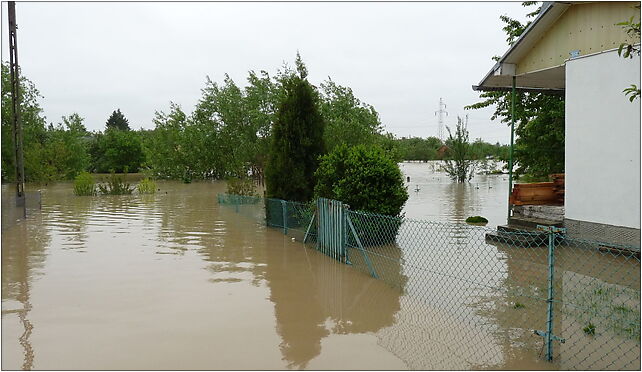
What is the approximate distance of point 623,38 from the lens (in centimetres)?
871

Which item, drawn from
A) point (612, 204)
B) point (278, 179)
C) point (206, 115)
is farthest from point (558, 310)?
point (206, 115)

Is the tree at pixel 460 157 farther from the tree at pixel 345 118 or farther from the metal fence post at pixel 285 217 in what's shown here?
the metal fence post at pixel 285 217

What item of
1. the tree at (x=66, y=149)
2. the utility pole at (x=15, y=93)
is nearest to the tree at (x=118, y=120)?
the tree at (x=66, y=149)

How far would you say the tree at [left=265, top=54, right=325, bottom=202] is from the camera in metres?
12.2

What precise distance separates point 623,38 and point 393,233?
5.41 m

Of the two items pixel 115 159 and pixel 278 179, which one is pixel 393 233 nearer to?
pixel 278 179

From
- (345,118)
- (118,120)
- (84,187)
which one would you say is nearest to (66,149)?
(84,187)

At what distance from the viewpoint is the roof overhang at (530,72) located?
1005cm

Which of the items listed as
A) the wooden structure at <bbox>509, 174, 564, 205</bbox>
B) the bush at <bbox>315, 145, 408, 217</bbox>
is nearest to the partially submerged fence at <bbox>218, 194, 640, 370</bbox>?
the bush at <bbox>315, 145, 408, 217</bbox>

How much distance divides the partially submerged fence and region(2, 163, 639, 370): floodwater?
0.08 meters

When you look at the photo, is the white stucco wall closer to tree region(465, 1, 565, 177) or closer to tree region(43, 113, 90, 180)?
tree region(465, 1, 565, 177)

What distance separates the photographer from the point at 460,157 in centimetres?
3316

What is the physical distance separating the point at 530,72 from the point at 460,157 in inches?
886

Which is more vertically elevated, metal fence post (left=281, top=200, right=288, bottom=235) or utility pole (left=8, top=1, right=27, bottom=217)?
utility pole (left=8, top=1, right=27, bottom=217)
